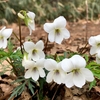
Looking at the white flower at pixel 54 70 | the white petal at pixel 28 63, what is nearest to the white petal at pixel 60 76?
the white flower at pixel 54 70

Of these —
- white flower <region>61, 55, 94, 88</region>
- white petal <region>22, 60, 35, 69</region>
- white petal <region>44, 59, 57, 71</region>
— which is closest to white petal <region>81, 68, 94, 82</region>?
white flower <region>61, 55, 94, 88</region>

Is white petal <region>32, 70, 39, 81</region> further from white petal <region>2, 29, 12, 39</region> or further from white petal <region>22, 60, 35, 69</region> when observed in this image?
white petal <region>2, 29, 12, 39</region>

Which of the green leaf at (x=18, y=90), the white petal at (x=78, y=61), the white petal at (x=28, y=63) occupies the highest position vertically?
the white petal at (x=78, y=61)

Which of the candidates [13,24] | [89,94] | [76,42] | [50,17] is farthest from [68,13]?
[89,94]

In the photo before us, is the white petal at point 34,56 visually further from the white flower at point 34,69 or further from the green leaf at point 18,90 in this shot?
the green leaf at point 18,90

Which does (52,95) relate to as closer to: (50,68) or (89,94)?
(89,94)

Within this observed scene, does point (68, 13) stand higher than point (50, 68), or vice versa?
point (50, 68)

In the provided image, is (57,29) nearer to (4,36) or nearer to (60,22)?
(60,22)
